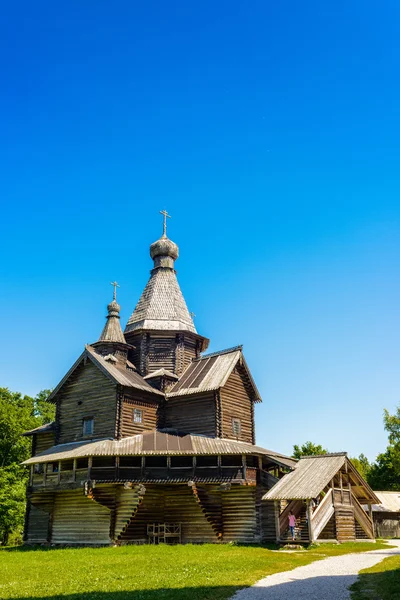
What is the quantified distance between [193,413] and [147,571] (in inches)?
605

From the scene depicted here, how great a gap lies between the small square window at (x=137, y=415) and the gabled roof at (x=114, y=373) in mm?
1235

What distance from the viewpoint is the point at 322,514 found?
26.0 metres

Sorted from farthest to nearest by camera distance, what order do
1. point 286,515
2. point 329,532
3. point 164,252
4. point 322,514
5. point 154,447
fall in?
point 164,252 < point 329,532 < point 154,447 < point 286,515 < point 322,514

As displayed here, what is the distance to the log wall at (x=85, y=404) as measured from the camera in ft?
A: 100

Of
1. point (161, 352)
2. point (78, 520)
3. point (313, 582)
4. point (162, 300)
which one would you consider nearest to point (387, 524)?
point (161, 352)

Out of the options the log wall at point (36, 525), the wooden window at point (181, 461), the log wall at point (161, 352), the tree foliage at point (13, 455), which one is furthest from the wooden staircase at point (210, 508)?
the tree foliage at point (13, 455)

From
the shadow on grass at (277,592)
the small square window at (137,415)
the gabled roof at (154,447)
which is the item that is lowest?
the shadow on grass at (277,592)

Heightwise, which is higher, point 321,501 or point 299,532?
point 321,501

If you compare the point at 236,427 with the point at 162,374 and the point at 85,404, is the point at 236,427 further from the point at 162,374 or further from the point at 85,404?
the point at 85,404

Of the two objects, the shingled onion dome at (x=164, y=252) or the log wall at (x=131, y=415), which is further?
the shingled onion dome at (x=164, y=252)

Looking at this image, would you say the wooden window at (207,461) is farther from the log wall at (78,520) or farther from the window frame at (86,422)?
the window frame at (86,422)

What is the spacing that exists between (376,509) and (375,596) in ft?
115

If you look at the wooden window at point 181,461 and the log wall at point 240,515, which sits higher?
the wooden window at point 181,461

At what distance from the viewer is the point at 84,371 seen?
32.8 metres
